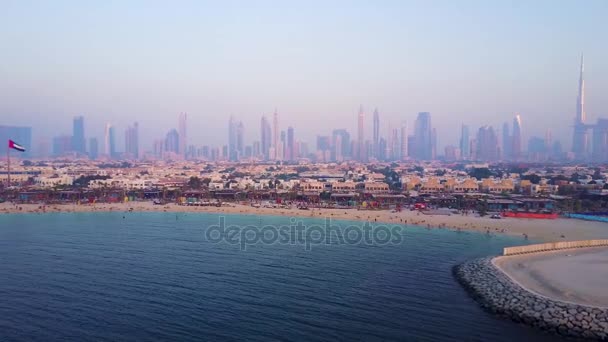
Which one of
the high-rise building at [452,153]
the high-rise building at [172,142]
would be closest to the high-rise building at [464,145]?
the high-rise building at [452,153]

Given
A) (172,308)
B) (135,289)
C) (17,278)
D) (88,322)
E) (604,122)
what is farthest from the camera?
(604,122)

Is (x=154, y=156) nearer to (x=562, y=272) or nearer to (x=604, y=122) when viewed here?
(x=604, y=122)

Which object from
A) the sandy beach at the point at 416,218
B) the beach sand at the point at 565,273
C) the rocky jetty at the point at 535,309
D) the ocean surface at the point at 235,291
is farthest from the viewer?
the sandy beach at the point at 416,218

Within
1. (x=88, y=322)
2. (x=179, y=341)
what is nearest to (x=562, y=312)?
(x=179, y=341)

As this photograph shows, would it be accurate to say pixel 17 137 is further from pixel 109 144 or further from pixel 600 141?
pixel 600 141

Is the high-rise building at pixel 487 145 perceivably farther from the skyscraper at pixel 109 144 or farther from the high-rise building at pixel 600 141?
the skyscraper at pixel 109 144
